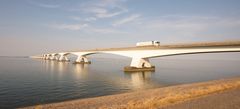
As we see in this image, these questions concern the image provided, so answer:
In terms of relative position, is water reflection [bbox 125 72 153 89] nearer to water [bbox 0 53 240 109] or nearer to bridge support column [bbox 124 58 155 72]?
water [bbox 0 53 240 109]

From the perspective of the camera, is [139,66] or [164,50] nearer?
[164,50]

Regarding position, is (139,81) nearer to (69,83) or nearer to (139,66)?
(69,83)

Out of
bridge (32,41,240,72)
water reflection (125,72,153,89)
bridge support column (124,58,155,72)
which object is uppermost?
bridge (32,41,240,72)

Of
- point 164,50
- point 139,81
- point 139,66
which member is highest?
point 164,50

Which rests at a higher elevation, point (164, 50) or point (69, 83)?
point (164, 50)

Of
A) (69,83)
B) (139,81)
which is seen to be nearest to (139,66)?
(139,81)

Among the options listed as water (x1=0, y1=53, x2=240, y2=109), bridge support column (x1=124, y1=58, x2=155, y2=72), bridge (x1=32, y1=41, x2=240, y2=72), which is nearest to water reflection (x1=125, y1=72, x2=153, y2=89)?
water (x1=0, y1=53, x2=240, y2=109)

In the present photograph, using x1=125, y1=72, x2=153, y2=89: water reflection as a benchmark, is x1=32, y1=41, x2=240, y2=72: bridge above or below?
above

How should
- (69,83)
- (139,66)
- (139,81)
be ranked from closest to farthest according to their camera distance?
(69,83), (139,81), (139,66)

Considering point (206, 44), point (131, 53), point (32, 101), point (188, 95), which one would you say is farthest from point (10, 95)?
point (131, 53)

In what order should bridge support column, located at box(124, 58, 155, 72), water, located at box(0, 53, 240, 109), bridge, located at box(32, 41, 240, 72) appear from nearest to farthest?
water, located at box(0, 53, 240, 109) < bridge, located at box(32, 41, 240, 72) < bridge support column, located at box(124, 58, 155, 72)

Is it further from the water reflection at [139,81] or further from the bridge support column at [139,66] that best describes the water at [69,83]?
the bridge support column at [139,66]

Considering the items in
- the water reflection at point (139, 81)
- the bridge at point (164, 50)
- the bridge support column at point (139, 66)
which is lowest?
the water reflection at point (139, 81)

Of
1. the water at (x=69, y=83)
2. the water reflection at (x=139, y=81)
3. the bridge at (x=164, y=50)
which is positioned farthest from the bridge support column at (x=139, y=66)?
the water reflection at (x=139, y=81)
